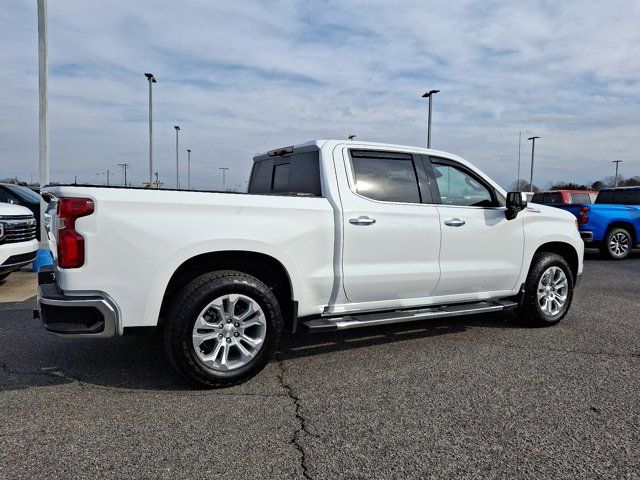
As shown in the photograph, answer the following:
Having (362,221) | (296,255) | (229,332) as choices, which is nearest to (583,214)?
(362,221)

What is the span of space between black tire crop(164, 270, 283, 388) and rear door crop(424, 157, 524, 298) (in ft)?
5.74

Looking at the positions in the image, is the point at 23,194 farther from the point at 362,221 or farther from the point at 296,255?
the point at 362,221

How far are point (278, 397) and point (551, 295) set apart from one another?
3503mm

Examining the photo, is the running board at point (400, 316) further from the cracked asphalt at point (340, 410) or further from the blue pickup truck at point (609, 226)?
the blue pickup truck at point (609, 226)

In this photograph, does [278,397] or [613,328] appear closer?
[278,397]

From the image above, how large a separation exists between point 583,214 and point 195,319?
10554 millimetres

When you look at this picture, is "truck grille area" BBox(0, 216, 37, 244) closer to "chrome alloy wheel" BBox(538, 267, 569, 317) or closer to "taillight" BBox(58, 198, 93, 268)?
"taillight" BBox(58, 198, 93, 268)

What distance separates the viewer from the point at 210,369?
12.2 ft

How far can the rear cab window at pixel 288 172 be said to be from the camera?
4.59 meters

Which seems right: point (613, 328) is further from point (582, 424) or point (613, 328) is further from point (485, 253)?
point (582, 424)

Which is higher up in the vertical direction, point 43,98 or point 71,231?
point 43,98

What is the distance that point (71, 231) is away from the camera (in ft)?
11.1

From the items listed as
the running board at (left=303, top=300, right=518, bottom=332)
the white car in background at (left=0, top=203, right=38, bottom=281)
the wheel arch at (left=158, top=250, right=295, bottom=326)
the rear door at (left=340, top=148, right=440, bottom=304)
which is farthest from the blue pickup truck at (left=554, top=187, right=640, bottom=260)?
the white car in background at (left=0, top=203, right=38, bottom=281)

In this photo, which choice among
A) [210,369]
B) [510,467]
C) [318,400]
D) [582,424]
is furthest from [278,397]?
[582,424]
